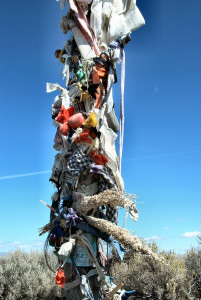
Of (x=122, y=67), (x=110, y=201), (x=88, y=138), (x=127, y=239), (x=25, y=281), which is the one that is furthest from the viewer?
(x=25, y=281)

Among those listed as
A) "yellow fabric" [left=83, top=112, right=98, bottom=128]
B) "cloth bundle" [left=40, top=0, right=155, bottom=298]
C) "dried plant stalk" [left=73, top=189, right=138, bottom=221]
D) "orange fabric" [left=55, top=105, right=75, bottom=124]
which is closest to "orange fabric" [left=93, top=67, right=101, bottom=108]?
"cloth bundle" [left=40, top=0, right=155, bottom=298]

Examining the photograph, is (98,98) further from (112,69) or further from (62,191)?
(62,191)

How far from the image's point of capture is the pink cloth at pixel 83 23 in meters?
3.74

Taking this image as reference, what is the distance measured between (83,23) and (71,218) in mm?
2638

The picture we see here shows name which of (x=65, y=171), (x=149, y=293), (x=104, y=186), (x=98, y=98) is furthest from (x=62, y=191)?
(x=149, y=293)

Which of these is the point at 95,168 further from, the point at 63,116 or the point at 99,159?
the point at 63,116

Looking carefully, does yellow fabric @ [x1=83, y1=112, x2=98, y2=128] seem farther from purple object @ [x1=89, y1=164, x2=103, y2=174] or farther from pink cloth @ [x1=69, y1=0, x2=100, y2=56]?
pink cloth @ [x1=69, y1=0, x2=100, y2=56]

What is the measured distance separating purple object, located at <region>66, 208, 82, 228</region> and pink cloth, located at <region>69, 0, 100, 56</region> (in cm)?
Result: 218

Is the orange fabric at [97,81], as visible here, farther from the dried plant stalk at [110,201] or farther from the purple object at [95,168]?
the dried plant stalk at [110,201]

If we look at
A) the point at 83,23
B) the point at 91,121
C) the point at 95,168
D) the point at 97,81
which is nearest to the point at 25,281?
the point at 95,168

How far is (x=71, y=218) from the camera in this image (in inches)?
115

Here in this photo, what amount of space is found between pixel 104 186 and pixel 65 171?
0.51 m

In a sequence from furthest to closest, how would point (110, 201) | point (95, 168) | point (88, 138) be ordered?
point (88, 138) → point (95, 168) → point (110, 201)

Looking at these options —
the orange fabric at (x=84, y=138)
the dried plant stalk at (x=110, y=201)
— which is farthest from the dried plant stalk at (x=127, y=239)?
the orange fabric at (x=84, y=138)
